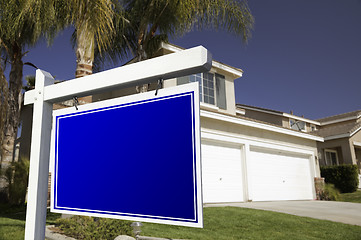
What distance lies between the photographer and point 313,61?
91.6 feet

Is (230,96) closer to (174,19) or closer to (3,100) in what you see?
(174,19)

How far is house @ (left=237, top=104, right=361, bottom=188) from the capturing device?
25.2 meters

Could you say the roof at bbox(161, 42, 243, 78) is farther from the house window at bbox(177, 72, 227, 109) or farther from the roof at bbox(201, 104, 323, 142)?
the roof at bbox(201, 104, 323, 142)

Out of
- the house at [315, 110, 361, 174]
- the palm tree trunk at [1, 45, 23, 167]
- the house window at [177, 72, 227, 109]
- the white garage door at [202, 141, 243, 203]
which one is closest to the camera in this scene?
the white garage door at [202, 141, 243, 203]

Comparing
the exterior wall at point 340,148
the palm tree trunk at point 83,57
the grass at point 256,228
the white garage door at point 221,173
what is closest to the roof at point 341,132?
the exterior wall at point 340,148

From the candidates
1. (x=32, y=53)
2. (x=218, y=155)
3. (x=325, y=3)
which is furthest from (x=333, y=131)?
(x=32, y=53)

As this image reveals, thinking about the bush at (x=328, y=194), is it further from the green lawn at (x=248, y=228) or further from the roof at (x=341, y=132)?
the green lawn at (x=248, y=228)

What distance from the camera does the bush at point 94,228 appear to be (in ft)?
18.1

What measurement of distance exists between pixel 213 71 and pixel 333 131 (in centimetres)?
1545

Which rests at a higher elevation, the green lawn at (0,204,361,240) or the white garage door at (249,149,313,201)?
the white garage door at (249,149,313,201)

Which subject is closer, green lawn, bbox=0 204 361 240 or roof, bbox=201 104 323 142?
green lawn, bbox=0 204 361 240

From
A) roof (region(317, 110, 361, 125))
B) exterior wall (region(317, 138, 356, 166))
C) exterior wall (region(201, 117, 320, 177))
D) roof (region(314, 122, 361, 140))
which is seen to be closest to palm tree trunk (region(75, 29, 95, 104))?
exterior wall (region(201, 117, 320, 177))

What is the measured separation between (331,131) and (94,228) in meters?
26.3

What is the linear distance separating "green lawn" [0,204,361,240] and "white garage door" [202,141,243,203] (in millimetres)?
3644
